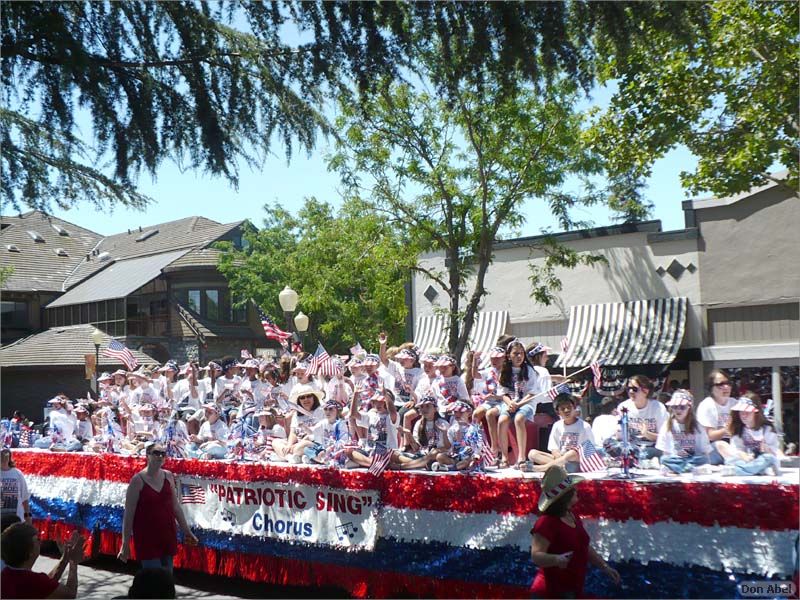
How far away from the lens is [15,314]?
39.9m

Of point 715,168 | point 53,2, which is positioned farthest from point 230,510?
point 715,168

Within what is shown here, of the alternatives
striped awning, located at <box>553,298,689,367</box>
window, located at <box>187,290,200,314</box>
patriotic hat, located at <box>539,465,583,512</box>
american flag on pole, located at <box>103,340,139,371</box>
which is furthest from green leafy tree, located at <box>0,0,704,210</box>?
window, located at <box>187,290,200,314</box>

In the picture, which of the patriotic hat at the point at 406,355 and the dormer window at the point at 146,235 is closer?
the patriotic hat at the point at 406,355


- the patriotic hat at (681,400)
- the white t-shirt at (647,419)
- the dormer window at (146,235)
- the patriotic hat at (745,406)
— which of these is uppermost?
the dormer window at (146,235)

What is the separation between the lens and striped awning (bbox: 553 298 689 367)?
2110 cm

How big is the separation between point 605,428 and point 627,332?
45.7 feet

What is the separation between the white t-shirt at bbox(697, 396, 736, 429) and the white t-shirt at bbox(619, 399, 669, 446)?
1.06ft

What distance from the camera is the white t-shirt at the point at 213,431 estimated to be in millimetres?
12008

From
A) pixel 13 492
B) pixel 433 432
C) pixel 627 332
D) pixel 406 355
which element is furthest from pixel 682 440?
pixel 627 332

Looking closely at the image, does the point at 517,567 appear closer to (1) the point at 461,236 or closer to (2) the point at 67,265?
(1) the point at 461,236

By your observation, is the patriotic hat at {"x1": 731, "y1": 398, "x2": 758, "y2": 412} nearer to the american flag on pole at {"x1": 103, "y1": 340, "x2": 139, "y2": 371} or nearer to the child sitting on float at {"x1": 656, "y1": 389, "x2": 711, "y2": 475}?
the child sitting on float at {"x1": 656, "y1": 389, "x2": 711, "y2": 475}

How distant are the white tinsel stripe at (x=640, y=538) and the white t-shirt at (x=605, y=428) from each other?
1.21m

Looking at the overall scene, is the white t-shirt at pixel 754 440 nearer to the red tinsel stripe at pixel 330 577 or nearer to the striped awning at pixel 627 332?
the red tinsel stripe at pixel 330 577

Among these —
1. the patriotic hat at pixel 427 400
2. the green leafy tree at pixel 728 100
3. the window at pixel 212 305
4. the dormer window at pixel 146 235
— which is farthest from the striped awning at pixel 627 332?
the dormer window at pixel 146 235
